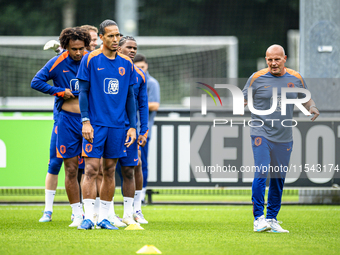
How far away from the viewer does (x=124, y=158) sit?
6.21 m

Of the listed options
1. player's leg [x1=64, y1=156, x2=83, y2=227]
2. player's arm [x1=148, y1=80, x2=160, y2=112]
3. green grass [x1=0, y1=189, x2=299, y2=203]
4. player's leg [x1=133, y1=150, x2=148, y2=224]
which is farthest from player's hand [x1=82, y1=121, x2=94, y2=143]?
green grass [x1=0, y1=189, x2=299, y2=203]

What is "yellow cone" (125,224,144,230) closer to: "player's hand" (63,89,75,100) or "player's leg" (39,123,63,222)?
"player's leg" (39,123,63,222)

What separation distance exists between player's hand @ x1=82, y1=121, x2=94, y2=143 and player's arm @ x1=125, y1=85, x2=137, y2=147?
1.49ft

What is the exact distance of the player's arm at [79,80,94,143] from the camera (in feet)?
18.3

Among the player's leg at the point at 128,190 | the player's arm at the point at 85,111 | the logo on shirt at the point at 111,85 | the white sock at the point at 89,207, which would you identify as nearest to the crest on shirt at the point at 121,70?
the logo on shirt at the point at 111,85

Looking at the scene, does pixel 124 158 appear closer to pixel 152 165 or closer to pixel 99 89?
pixel 99 89

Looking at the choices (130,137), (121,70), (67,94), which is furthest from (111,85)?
(67,94)

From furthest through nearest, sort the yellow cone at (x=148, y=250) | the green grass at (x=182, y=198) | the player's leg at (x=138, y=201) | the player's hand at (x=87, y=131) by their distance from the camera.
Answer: the green grass at (x=182, y=198) → the player's leg at (x=138, y=201) → the player's hand at (x=87, y=131) → the yellow cone at (x=148, y=250)

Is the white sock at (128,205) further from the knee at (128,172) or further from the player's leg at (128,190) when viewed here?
the knee at (128,172)

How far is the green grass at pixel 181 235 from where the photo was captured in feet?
15.2

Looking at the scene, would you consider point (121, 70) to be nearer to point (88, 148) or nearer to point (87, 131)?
point (87, 131)

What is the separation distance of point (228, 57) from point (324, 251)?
1960 centimetres

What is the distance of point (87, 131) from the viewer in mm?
5574

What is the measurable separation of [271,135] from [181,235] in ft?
4.41
